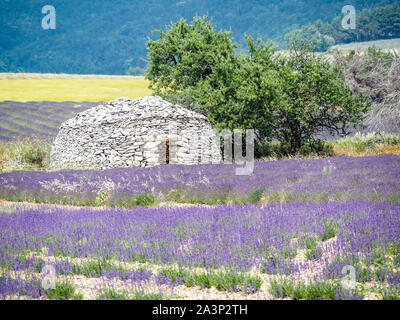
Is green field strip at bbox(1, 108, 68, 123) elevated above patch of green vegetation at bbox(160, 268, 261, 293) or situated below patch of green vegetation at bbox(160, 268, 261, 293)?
above

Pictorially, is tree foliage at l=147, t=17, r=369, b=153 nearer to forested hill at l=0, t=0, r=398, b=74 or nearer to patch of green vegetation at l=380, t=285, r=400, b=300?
patch of green vegetation at l=380, t=285, r=400, b=300

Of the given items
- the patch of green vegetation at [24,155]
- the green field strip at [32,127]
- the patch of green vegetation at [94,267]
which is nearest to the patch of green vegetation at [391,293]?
the patch of green vegetation at [94,267]

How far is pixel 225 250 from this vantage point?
12.7 ft

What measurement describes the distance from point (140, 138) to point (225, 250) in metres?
10.6

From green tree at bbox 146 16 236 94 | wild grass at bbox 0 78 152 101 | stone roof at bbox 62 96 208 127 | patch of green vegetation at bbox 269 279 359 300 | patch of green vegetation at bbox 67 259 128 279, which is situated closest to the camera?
patch of green vegetation at bbox 269 279 359 300

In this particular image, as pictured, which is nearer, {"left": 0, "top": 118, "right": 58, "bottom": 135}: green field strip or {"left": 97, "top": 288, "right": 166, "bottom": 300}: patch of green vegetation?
{"left": 97, "top": 288, "right": 166, "bottom": 300}: patch of green vegetation

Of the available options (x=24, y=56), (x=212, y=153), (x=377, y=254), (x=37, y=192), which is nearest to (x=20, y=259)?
(x=377, y=254)

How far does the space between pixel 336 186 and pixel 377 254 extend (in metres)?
3.52

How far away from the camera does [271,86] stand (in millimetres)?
15031

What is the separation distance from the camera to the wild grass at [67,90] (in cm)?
3369

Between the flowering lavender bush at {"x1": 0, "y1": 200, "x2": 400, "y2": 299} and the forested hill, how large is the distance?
73.7m

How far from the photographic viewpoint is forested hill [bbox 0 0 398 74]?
93.1 metres

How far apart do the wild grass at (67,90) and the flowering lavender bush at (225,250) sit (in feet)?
98.9

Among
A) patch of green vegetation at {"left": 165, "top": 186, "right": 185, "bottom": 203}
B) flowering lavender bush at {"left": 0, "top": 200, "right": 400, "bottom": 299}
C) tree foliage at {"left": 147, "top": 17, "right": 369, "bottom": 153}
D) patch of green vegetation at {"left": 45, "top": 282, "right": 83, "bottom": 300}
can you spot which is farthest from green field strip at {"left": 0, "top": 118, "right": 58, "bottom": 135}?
patch of green vegetation at {"left": 45, "top": 282, "right": 83, "bottom": 300}
